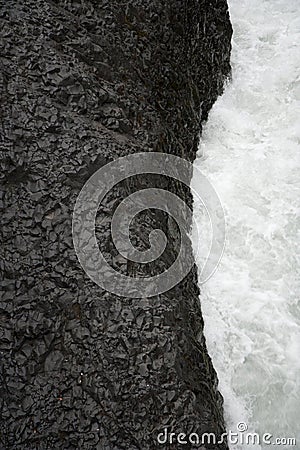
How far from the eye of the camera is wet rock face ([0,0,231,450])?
2.05 m

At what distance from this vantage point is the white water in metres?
2.69

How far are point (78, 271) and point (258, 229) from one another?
1522mm

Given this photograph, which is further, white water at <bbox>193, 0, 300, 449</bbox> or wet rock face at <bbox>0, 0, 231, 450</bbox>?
white water at <bbox>193, 0, 300, 449</bbox>

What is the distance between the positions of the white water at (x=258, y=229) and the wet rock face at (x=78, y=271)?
242 millimetres

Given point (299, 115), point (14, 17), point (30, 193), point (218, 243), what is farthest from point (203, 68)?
point (30, 193)

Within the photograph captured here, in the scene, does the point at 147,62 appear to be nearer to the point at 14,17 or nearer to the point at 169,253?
the point at 14,17

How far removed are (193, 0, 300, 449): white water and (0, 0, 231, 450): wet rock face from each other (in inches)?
9.5

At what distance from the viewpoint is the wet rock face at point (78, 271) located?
2.05 meters

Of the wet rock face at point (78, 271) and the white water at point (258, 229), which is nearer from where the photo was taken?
the wet rock face at point (78, 271)

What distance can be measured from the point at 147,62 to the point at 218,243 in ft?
4.14

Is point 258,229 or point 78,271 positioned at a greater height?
point 78,271

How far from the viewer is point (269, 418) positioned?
8.45 ft

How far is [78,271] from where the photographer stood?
89.0 inches

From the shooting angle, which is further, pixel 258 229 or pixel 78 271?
pixel 258 229
